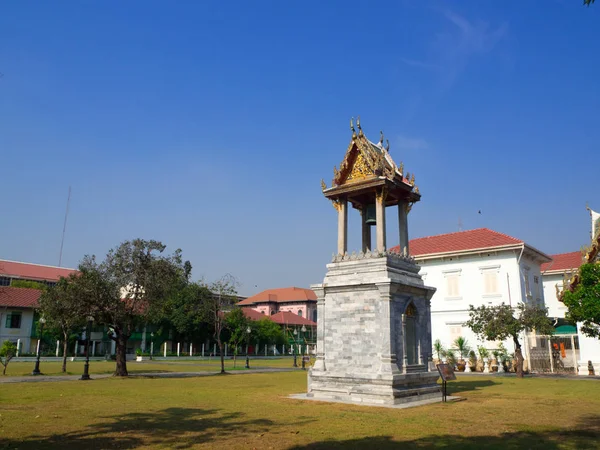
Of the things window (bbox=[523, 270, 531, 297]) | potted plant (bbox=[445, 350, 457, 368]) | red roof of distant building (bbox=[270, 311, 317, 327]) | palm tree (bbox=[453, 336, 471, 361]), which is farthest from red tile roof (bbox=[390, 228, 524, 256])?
red roof of distant building (bbox=[270, 311, 317, 327])

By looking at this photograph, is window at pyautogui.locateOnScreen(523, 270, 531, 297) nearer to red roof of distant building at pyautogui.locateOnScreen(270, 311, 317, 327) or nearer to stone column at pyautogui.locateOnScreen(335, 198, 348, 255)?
stone column at pyautogui.locateOnScreen(335, 198, 348, 255)

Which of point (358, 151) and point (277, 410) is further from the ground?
point (358, 151)

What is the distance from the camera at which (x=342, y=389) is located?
664 inches

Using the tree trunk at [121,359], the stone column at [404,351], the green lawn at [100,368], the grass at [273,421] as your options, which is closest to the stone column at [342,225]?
the stone column at [404,351]

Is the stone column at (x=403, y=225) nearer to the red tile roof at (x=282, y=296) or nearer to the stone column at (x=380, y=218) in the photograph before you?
the stone column at (x=380, y=218)

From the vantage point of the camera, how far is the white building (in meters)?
36.6

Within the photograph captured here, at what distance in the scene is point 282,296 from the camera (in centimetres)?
9350

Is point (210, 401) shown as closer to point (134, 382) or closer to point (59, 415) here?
point (59, 415)

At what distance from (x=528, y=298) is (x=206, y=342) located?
133 feet

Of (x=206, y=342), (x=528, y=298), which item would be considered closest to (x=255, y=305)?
(x=206, y=342)

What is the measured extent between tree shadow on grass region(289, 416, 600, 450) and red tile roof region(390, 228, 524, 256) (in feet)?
91.6

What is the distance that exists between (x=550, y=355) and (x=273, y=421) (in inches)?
1104

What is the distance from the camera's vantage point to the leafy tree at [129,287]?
26766mm

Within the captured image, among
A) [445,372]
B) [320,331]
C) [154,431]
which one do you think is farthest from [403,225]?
[154,431]
